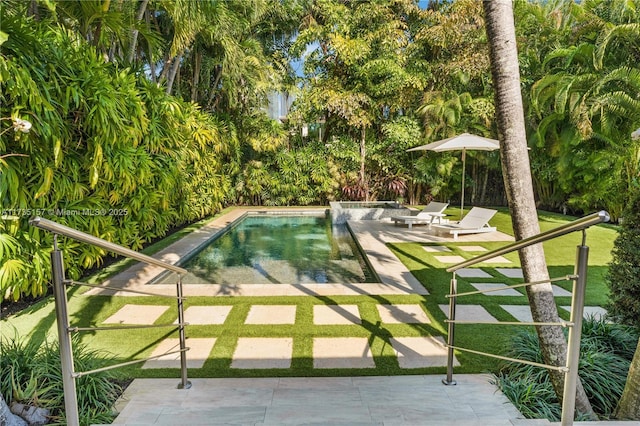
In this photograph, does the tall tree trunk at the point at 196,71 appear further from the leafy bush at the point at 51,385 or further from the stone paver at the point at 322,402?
the stone paver at the point at 322,402

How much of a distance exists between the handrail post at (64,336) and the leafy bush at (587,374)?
2.67m

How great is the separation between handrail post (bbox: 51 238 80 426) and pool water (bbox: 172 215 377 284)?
465 centimetres

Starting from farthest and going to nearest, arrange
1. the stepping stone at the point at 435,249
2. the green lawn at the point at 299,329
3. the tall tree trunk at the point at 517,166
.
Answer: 1. the stepping stone at the point at 435,249
2. the green lawn at the point at 299,329
3. the tall tree trunk at the point at 517,166

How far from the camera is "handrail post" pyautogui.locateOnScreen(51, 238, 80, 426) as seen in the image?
1.66 metres

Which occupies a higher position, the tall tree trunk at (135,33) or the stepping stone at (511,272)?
the tall tree trunk at (135,33)

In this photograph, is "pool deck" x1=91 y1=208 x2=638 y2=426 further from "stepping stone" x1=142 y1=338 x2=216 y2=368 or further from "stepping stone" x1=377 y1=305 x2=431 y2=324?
"stepping stone" x1=377 y1=305 x2=431 y2=324

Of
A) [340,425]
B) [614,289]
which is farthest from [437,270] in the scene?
[340,425]

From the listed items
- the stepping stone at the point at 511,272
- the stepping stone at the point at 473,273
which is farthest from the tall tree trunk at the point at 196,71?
the stepping stone at the point at 511,272

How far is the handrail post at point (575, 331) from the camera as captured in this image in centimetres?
174

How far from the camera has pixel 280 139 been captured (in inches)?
595

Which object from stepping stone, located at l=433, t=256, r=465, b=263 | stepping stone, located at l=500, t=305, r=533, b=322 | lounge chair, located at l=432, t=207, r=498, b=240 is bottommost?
stepping stone, located at l=500, t=305, r=533, b=322

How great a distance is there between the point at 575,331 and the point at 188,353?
3.11 meters

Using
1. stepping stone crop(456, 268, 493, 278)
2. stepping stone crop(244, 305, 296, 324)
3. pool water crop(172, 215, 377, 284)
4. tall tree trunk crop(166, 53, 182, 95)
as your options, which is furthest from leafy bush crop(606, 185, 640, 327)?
tall tree trunk crop(166, 53, 182, 95)

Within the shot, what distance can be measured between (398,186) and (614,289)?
39.1 feet
